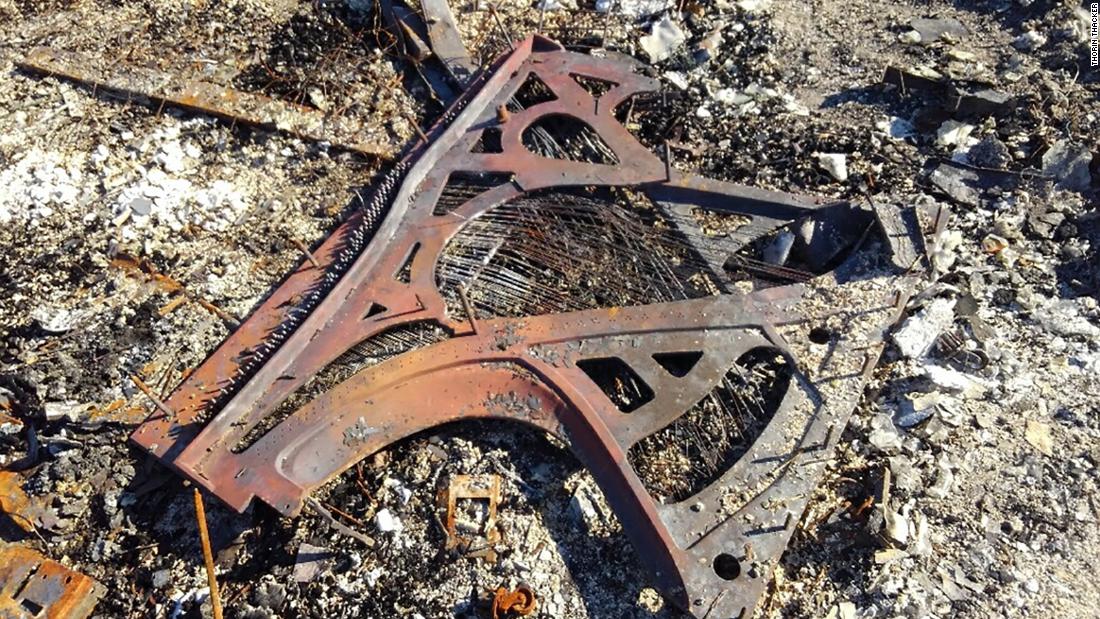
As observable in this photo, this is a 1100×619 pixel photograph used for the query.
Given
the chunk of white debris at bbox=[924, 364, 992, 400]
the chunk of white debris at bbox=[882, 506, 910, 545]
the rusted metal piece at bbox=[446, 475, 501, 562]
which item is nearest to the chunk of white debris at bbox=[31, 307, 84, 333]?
the rusted metal piece at bbox=[446, 475, 501, 562]

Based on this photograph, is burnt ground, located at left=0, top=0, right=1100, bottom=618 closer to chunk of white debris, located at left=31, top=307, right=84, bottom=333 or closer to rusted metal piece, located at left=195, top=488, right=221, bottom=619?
chunk of white debris, located at left=31, top=307, right=84, bottom=333

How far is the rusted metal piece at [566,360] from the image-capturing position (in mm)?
3713

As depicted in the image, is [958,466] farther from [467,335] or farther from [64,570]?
[64,570]

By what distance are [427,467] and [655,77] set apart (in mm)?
2755

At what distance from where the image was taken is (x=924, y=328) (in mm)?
4281

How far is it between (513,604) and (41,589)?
1909 millimetres

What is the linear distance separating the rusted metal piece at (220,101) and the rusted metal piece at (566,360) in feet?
1.98

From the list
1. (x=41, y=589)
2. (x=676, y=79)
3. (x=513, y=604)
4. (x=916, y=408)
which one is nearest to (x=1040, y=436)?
(x=916, y=408)

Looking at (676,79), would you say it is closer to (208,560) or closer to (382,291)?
(382,291)

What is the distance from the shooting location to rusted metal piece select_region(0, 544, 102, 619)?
361 centimetres

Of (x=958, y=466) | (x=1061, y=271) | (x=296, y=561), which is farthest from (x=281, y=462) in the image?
(x=1061, y=271)

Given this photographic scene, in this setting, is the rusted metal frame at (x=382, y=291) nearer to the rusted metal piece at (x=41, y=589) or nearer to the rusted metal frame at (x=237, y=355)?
the rusted metal frame at (x=237, y=355)

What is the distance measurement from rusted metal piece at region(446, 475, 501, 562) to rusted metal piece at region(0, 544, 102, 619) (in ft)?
4.83

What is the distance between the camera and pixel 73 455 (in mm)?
4047
